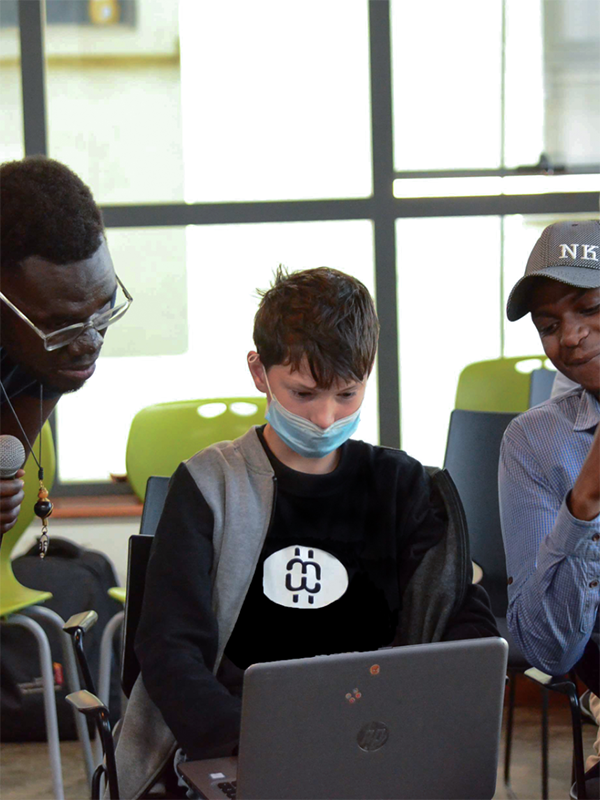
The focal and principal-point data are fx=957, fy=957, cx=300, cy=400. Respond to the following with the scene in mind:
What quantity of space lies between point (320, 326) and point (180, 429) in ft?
4.19

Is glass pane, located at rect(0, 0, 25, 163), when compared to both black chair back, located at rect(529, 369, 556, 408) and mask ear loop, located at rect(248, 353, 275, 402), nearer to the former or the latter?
black chair back, located at rect(529, 369, 556, 408)

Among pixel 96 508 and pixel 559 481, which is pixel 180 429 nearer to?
pixel 96 508

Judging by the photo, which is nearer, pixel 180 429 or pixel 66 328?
pixel 66 328

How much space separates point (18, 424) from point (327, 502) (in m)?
0.46

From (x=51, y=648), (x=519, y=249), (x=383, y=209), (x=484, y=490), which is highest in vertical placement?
(x=383, y=209)

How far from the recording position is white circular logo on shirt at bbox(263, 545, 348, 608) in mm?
1370

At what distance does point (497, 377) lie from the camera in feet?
10.2

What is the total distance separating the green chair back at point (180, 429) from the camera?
8.34ft

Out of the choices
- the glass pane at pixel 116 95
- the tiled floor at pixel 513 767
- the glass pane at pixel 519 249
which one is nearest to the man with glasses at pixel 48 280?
the tiled floor at pixel 513 767

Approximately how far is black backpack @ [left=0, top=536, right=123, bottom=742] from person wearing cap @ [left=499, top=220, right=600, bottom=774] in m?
1.69

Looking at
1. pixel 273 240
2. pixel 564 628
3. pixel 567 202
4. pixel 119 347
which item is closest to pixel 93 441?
pixel 119 347

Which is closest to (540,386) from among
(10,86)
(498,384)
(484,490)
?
(498,384)

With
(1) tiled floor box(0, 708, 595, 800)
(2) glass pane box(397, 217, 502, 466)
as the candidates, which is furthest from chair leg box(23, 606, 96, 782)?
(2) glass pane box(397, 217, 502, 466)

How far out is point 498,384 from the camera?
3.09 m
